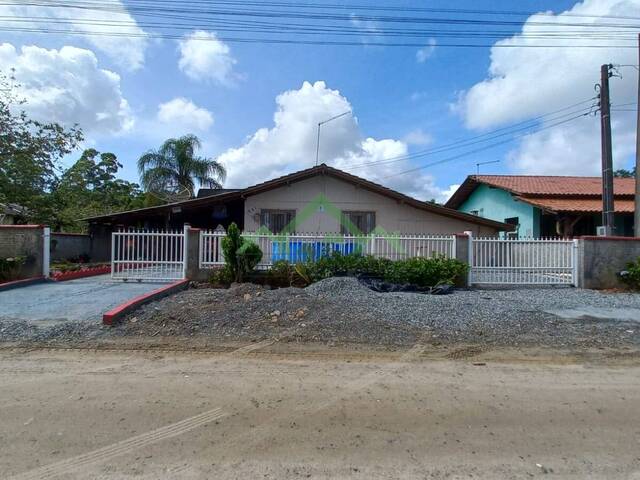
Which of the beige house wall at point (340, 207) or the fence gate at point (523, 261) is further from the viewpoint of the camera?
the beige house wall at point (340, 207)

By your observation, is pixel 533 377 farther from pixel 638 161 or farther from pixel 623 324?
pixel 638 161

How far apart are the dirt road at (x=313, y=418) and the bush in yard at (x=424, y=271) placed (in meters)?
5.17

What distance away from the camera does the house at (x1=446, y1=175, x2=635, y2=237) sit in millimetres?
16969

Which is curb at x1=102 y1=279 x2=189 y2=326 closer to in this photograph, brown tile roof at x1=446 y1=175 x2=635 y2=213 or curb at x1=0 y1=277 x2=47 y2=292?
curb at x1=0 y1=277 x2=47 y2=292

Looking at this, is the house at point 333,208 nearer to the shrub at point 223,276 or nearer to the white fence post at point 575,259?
the white fence post at point 575,259

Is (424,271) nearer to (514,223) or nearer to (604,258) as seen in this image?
(604,258)

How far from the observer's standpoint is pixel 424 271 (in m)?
10.4

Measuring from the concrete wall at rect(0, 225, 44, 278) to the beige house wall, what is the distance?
6.67 meters

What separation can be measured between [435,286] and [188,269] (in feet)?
22.3

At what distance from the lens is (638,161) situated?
40.1 ft

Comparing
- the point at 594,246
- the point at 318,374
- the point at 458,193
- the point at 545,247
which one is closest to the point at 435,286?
the point at 545,247

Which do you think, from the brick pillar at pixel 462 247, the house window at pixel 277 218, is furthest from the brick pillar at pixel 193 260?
the brick pillar at pixel 462 247

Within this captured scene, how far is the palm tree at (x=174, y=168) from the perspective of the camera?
89.7ft

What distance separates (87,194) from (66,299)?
75.1ft
